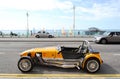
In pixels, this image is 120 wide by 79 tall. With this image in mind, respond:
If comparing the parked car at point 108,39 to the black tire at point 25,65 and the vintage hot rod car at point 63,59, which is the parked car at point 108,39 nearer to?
the vintage hot rod car at point 63,59

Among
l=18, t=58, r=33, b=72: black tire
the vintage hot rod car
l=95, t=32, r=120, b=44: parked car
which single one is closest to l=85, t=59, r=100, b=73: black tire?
the vintage hot rod car

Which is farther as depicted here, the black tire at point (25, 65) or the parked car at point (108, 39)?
the parked car at point (108, 39)

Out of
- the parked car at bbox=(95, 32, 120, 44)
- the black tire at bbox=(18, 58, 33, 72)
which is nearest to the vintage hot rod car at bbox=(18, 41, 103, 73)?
the black tire at bbox=(18, 58, 33, 72)

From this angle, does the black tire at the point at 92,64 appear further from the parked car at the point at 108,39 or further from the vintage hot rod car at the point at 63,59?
the parked car at the point at 108,39

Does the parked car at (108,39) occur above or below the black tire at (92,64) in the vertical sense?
above

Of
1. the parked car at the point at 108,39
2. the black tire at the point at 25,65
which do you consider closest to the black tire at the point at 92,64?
the black tire at the point at 25,65

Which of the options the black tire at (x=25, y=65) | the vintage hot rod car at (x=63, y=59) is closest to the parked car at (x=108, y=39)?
the vintage hot rod car at (x=63, y=59)

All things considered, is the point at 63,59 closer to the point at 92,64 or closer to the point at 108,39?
the point at 92,64

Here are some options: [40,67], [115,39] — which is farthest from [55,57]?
[115,39]

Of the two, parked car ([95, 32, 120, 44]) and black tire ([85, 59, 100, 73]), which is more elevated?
parked car ([95, 32, 120, 44])

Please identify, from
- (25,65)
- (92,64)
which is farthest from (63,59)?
(25,65)

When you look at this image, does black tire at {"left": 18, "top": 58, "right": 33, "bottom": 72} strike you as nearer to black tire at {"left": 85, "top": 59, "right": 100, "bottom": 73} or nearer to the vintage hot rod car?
the vintage hot rod car

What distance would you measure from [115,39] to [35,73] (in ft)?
51.4

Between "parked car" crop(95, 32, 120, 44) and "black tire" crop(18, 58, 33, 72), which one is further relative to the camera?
"parked car" crop(95, 32, 120, 44)
